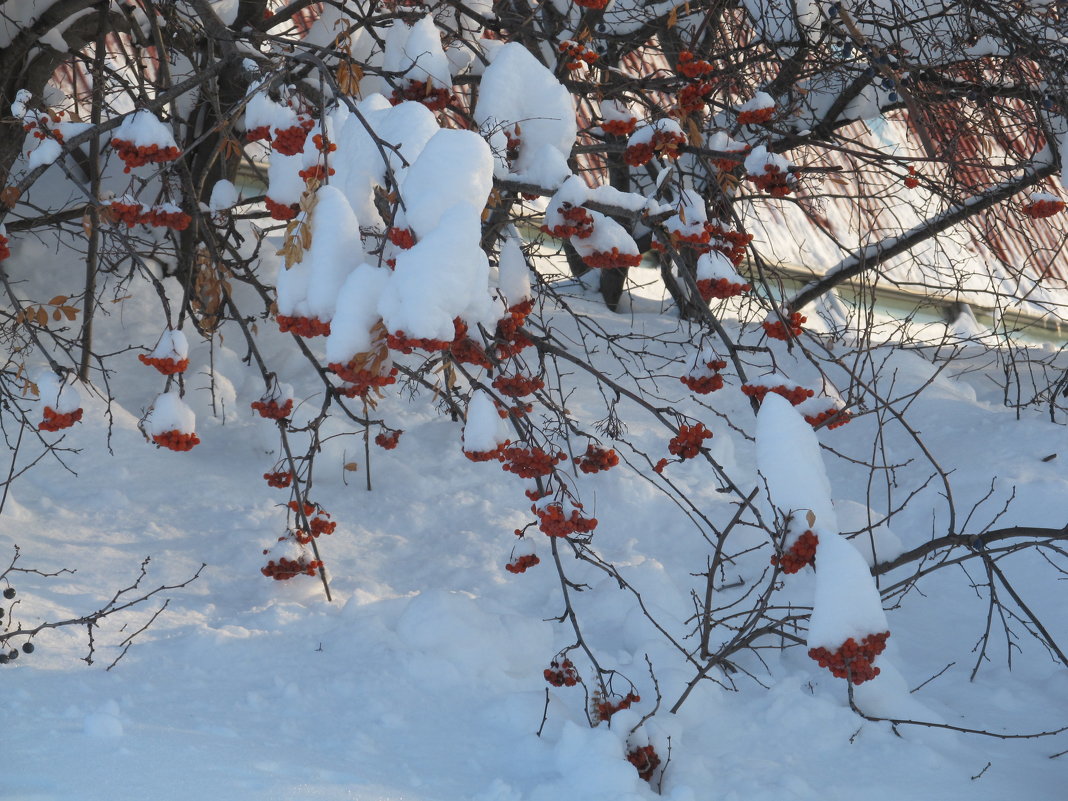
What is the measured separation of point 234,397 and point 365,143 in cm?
364

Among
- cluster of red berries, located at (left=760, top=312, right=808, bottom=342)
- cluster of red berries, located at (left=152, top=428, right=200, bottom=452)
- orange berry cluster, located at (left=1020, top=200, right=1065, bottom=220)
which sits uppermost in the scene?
orange berry cluster, located at (left=1020, top=200, right=1065, bottom=220)

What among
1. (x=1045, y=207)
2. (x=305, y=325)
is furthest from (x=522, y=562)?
(x=1045, y=207)

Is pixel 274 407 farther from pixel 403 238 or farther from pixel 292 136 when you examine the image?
pixel 403 238

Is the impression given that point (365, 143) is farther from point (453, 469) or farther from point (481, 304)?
point (453, 469)

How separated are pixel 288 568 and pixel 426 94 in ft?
5.81

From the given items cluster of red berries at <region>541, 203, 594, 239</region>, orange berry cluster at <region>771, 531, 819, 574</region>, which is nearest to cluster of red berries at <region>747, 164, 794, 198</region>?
cluster of red berries at <region>541, 203, 594, 239</region>

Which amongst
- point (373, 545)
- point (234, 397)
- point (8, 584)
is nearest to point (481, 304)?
point (8, 584)

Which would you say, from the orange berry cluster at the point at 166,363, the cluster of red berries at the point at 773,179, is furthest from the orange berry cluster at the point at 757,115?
the orange berry cluster at the point at 166,363

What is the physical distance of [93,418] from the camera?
4773 mm

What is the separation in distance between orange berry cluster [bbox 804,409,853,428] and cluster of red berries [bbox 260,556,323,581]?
1.73 metres

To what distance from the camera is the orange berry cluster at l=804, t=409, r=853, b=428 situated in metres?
2.58

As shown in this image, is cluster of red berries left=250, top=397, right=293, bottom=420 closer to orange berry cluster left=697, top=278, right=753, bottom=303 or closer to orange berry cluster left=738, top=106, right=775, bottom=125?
orange berry cluster left=697, top=278, right=753, bottom=303

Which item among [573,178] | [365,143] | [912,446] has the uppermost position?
[912,446]

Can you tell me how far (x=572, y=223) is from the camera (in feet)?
7.63
